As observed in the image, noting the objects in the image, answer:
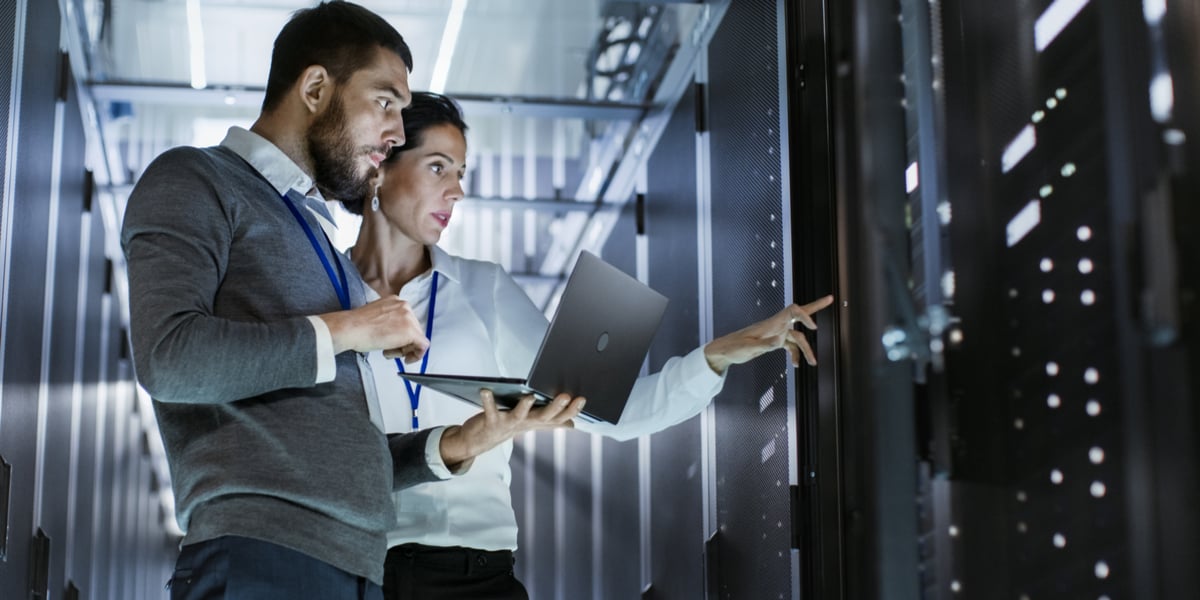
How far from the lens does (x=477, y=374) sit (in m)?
2.76

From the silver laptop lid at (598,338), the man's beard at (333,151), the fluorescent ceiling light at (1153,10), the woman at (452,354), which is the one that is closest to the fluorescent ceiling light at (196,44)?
the woman at (452,354)

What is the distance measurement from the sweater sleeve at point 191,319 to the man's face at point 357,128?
26cm

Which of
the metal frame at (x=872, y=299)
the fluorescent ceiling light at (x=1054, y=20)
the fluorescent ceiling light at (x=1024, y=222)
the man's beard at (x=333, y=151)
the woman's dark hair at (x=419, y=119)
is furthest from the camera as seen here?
the woman's dark hair at (x=419, y=119)

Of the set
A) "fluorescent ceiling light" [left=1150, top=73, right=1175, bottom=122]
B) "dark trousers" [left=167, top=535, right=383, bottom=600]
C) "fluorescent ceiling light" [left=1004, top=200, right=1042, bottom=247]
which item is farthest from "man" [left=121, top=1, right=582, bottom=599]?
"fluorescent ceiling light" [left=1150, top=73, right=1175, bottom=122]

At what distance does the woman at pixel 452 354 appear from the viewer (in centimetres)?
252

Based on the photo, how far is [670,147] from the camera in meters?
4.05

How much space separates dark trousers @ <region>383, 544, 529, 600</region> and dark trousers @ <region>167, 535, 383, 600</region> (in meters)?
0.65

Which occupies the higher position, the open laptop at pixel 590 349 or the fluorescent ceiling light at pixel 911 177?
the fluorescent ceiling light at pixel 911 177

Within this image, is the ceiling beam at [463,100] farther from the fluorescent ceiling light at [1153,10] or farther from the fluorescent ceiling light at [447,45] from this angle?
the fluorescent ceiling light at [1153,10]

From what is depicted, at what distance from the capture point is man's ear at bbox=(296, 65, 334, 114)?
6.99ft

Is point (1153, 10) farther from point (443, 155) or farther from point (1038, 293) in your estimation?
point (443, 155)

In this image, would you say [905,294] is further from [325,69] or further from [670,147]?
[670,147]

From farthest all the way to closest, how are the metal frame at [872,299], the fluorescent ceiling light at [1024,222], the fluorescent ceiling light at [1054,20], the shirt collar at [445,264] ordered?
1. the shirt collar at [445,264]
2. the metal frame at [872,299]
3. the fluorescent ceiling light at [1024,222]
4. the fluorescent ceiling light at [1054,20]

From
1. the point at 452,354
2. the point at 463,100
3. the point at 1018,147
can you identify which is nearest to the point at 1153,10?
the point at 1018,147
